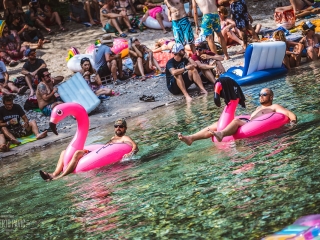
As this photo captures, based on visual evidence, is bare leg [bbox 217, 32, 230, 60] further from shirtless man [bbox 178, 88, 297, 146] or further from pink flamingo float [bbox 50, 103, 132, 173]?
pink flamingo float [bbox 50, 103, 132, 173]

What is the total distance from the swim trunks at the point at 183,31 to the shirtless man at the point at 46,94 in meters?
3.43

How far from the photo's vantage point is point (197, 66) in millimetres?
15602

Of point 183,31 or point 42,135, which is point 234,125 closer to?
point 42,135

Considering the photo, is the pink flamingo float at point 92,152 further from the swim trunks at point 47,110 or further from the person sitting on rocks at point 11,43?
the person sitting on rocks at point 11,43

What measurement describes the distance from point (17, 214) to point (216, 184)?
2557 mm

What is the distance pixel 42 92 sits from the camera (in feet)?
49.6

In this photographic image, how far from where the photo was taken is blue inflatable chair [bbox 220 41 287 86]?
1532 centimetres

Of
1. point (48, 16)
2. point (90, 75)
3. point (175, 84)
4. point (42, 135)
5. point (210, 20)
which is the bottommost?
point (42, 135)

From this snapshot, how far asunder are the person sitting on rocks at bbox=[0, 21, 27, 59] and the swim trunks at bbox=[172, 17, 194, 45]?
4518 millimetres

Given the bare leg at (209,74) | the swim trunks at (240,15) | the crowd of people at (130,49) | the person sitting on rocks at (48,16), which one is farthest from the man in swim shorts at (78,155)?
the person sitting on rocks at (48,16)

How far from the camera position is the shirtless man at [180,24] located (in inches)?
658

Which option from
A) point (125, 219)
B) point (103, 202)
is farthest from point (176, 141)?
point (125, 219)

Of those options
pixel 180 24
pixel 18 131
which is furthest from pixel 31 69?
pixel 180 24

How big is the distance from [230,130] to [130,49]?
290 inches
